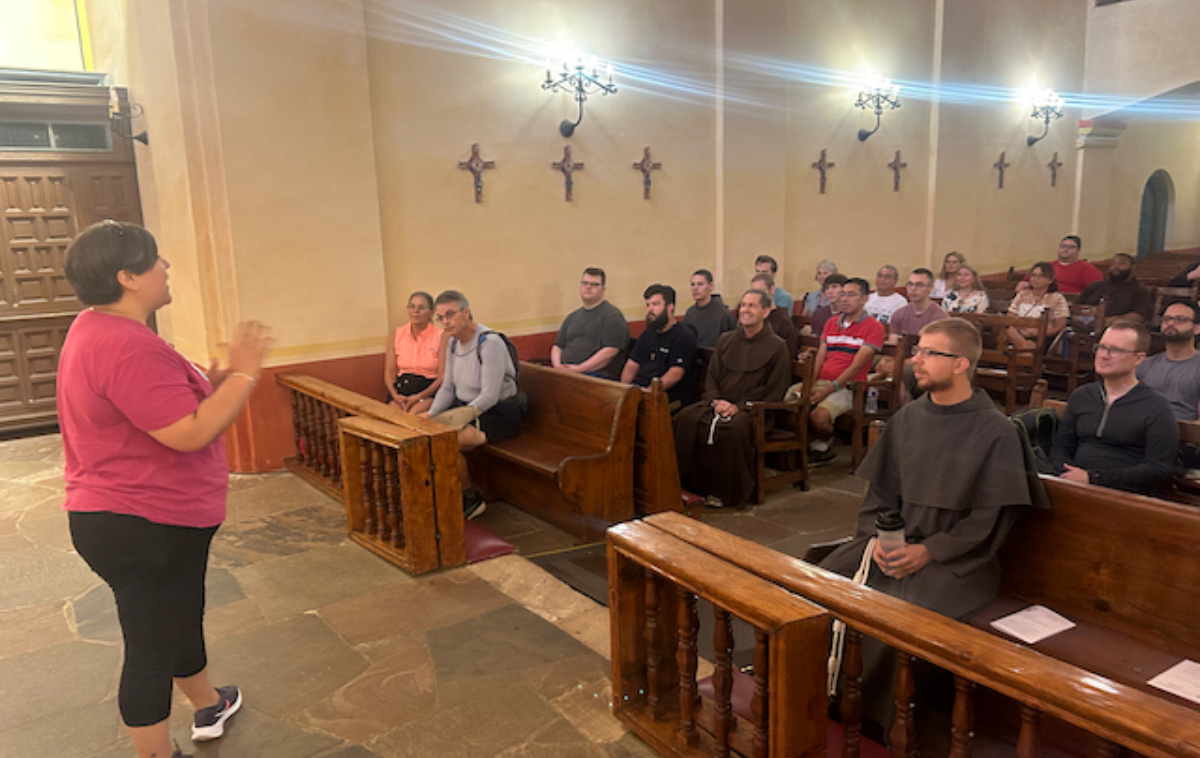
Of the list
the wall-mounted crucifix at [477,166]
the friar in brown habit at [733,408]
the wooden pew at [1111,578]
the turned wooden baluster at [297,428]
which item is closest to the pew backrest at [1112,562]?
the wooden pew at [1111,578]

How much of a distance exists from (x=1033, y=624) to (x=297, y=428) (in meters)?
4.68

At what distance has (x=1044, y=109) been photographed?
11.4 metres

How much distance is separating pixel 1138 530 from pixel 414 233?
4.98 meters

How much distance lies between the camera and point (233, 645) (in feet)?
10.8

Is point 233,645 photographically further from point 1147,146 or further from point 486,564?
point 1147,146

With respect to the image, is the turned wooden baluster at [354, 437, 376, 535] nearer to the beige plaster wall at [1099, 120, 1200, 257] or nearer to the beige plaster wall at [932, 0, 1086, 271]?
the beige plaster wall at [932, 0, 1086, 271]

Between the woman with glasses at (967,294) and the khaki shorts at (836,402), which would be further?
the woman with glasses at (967,294)

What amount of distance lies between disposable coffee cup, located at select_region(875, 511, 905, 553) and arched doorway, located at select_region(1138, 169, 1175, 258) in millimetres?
15133

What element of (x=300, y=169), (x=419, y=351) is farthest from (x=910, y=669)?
(x=300, y=169)

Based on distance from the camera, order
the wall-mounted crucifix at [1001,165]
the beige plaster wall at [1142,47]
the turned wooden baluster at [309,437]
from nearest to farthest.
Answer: the turned wooden baluster at [309,437], the wall-mounted crucifix at [1001,165], the beige plaster wall at [1142,47]

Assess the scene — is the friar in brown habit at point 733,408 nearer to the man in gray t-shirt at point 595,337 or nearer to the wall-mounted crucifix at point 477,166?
the man in gray t-shirt at point 595,337

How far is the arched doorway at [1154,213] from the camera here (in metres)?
15.0

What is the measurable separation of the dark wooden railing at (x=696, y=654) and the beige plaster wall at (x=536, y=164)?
412cm

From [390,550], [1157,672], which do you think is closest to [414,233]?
[390,550]
